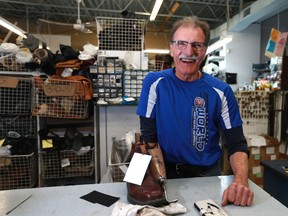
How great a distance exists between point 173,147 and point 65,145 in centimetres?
173

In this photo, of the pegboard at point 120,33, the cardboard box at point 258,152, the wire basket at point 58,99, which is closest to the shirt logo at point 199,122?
the wire basket at point 58,99

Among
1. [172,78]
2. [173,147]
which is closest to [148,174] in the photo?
[173,147]

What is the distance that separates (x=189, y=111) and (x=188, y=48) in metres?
0.32

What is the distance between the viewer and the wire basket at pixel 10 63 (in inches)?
97.3

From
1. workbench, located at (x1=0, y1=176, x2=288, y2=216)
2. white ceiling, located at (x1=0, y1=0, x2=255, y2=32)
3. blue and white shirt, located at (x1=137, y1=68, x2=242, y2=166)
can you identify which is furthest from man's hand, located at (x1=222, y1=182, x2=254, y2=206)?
white ceiling, located at (x1=0, y1=0, x2=255, y2=32)

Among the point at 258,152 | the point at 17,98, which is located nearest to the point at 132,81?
the point at 17,98

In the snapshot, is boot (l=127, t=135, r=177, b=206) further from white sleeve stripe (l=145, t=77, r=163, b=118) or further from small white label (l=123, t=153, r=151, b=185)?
white sleeve stripe (l=145, t=77, r=163, b=118)

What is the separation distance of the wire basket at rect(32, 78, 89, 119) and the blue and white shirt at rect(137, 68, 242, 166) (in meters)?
1.36

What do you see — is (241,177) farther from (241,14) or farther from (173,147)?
(241,14)

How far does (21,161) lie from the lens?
8.04ft

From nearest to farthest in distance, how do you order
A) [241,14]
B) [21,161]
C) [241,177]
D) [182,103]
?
[241,177] → [182,103] → [21,161] → [241,14]

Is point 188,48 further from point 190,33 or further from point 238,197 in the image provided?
point 238,197

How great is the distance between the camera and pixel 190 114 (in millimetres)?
1179

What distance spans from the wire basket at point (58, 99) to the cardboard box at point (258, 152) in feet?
7.99
